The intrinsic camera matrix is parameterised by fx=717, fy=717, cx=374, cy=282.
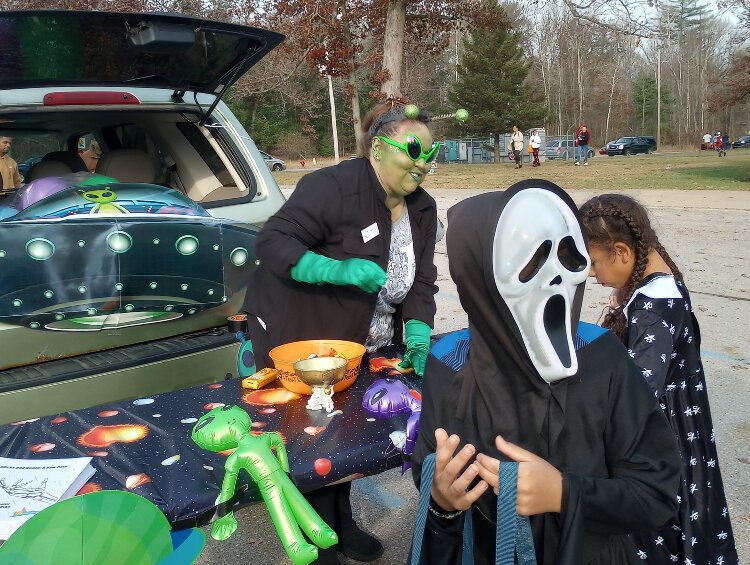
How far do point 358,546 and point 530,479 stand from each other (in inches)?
67.0

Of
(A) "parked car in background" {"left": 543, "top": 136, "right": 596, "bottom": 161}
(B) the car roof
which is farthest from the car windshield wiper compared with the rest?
(A) "parked car in background" {"left": 543, "top": 136, "right": 596, "bottom": 161}

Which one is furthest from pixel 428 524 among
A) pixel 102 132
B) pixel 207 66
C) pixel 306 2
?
pixel 306 2

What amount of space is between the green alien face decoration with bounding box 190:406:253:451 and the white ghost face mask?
34.3 inches

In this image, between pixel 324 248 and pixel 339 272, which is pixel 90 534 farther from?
pixel 324 248

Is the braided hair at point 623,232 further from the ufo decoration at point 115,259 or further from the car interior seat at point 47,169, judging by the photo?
the car interior seat at point 47,169

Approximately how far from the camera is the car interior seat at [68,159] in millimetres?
4535

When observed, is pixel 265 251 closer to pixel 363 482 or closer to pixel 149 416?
pixel 149 416

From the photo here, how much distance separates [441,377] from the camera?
1.45 metres

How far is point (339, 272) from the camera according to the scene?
242 centimetres

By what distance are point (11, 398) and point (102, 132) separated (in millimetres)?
2879

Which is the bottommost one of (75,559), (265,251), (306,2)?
(75,559)

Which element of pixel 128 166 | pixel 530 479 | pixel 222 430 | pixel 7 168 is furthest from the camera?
pixel 7 168

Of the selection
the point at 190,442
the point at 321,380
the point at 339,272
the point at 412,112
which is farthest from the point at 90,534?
the point at 412,112

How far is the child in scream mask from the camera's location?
125cm
